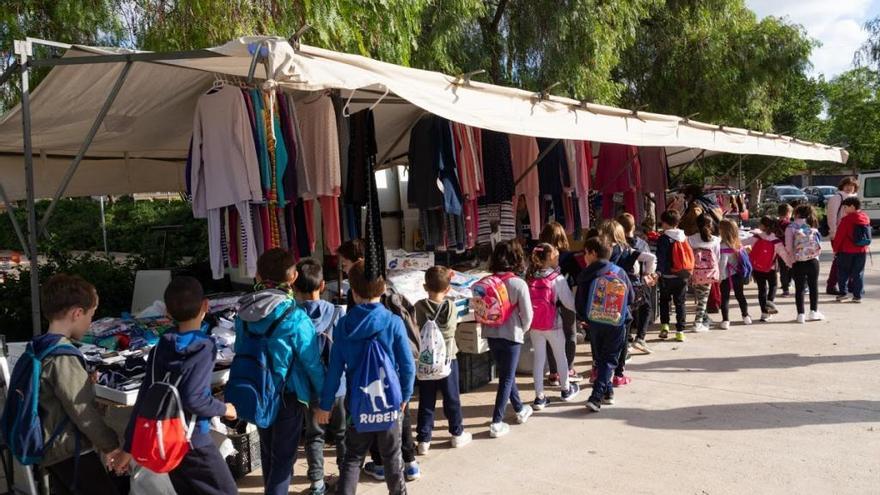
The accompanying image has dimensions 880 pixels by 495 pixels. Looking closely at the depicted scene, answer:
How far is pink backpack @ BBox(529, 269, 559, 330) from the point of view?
17.5 feet

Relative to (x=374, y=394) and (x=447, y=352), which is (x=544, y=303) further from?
(x=374, y=394)

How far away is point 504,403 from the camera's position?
4902 millimetres

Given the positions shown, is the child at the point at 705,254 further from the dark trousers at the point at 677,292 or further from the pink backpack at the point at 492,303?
the pink backpack at the point at 492,303

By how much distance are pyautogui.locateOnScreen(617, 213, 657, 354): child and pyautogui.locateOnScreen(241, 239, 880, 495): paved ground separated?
356 mm

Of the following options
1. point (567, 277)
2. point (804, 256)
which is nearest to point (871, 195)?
point (804, 256)

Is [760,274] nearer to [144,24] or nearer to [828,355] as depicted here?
[828,355]

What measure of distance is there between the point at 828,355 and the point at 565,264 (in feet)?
9.46

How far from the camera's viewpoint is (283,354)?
3494 mm

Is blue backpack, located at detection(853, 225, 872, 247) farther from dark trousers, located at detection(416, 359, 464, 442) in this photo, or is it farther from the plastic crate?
the plastic crate

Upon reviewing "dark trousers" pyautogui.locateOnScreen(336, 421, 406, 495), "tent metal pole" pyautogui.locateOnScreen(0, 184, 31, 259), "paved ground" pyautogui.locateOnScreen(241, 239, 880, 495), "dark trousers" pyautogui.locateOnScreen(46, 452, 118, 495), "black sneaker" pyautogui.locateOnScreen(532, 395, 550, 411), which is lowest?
"paved ground" pyautogui.locateOnScreen(241, 239, 880, 495)

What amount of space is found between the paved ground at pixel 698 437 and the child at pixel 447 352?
0.23m

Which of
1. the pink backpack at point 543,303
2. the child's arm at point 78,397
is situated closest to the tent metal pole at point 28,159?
the child's arm at point 78,397

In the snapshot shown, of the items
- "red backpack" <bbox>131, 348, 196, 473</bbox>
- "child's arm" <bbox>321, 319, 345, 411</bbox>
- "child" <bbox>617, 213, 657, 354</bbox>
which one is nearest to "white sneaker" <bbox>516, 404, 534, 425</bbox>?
"child" <bbox>617, 213, 657, 354</bbox>

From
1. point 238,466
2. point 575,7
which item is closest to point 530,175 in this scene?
point 238,466
